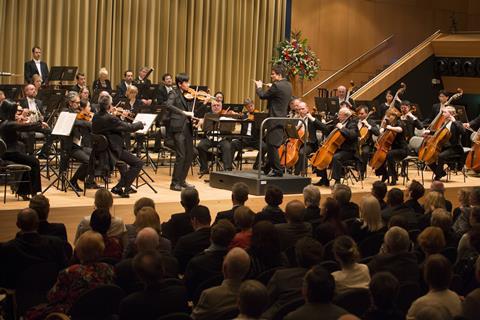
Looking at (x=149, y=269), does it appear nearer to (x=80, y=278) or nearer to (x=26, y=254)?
(x=80, y=278)

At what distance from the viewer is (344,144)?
12.0 meters

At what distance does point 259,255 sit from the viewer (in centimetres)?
568

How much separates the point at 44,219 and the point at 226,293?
2.58 m

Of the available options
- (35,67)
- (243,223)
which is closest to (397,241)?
(243,223)

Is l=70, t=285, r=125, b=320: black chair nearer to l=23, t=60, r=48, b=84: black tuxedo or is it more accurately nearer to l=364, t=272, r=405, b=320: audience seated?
l=364, t=272, r=405, b=320: audience seated

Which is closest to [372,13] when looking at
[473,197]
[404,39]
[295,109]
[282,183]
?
[404,39]

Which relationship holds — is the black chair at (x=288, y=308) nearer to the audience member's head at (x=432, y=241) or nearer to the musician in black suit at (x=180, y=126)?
the audience member's head at (x=432, y=241)

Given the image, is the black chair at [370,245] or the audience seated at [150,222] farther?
the black chair at [370,245]

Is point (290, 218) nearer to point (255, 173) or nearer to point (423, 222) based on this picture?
point (423, 222)

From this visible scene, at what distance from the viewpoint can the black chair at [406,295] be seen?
4.93 meters

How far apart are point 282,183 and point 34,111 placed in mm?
3689

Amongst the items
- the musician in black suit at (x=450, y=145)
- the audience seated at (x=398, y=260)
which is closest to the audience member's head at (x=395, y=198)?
the audience seated at (x=398, y=260)

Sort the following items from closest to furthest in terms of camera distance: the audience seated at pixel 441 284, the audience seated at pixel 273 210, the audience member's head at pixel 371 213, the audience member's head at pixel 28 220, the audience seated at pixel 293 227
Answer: the audience seated at pixel 441 284
the audience member's head at pixel 28 220
the audience seated at pixel 293 227
the audience member's head at pixel 371 213
the audience seated at pixel 273 210

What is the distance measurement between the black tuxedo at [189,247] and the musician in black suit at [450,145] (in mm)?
7562
